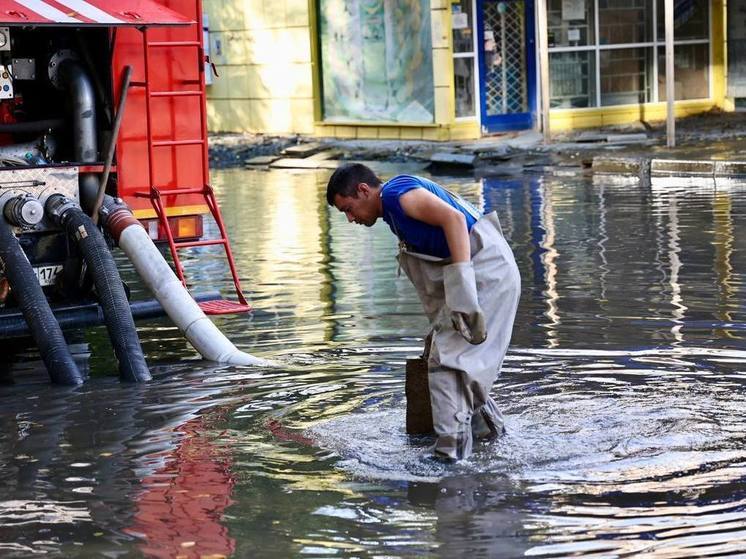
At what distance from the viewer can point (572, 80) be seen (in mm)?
26797

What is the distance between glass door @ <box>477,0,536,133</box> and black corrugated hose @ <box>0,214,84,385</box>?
17.8 m

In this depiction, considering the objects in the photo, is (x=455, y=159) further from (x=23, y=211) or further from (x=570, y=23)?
(x=23, y=211)

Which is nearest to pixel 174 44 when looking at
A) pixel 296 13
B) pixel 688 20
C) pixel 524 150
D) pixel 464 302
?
pixel 464 302

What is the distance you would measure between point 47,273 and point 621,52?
19.3 m

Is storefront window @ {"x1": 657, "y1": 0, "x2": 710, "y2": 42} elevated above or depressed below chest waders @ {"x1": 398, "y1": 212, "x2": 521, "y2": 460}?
above

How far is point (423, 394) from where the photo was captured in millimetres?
7012

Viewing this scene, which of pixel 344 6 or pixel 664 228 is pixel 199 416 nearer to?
pixel 664 228

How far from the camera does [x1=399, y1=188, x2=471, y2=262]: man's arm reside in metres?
6.30

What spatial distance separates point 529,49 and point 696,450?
2074cm

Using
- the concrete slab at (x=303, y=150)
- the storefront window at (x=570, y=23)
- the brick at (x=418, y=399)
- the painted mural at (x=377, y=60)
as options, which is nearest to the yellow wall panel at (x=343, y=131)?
the painted mural at (x=377, y=60)

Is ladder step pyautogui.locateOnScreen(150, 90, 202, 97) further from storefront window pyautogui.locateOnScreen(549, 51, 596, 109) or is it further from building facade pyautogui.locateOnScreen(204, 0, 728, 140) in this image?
storefront window pyautogui.locateOnScreen(549, 51, 596, 109)

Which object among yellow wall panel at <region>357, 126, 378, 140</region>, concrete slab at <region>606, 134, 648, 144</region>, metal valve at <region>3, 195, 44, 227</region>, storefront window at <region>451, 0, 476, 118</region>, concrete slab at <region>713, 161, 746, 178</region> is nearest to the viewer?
metal valve at <region>3, 195, 44, 227</region>

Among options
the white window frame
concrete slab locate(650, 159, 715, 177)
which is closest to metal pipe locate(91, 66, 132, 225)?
concrete slab locate(650, 159, 715, 177)

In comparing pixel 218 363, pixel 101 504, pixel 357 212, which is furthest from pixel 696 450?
pixel 218 363
